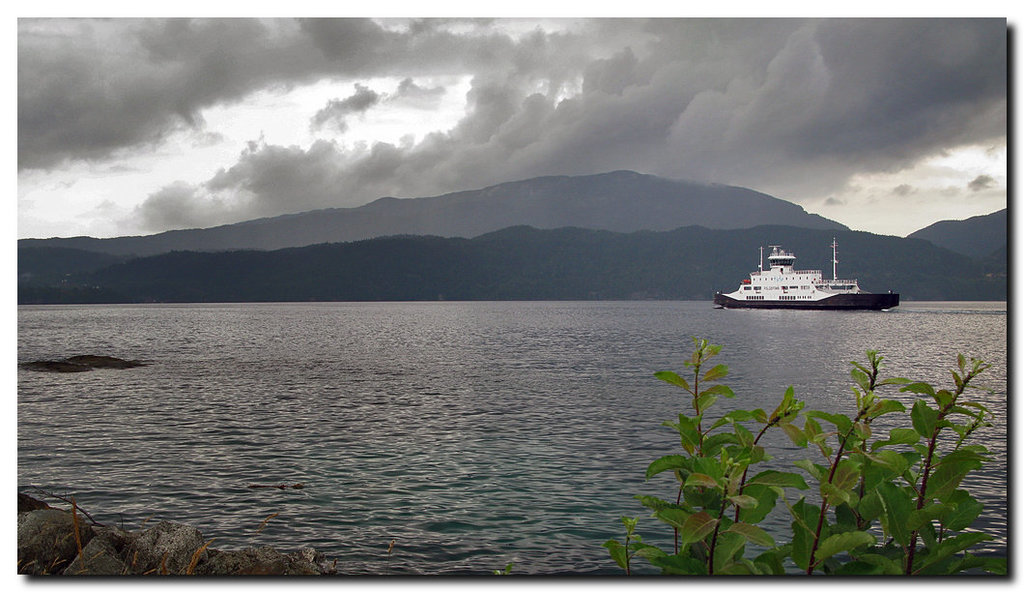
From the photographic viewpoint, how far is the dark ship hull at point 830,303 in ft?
209

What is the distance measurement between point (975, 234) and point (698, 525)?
7.73 metres

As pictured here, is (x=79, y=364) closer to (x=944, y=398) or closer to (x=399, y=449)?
(x=399, y=449)

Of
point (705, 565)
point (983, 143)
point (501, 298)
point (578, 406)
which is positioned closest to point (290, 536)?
point (705, 565)

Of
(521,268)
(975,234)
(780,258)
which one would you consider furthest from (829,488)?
(780,258)

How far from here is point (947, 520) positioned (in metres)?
2.48

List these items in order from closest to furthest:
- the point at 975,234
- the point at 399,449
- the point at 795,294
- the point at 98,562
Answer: the point at 98,562 < the point at 975,234 < the point at 399,449 < the point at 795,294

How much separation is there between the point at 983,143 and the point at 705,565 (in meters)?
6.46

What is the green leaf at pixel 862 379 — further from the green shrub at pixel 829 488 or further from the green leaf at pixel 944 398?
the green leaf at pixel 944 398

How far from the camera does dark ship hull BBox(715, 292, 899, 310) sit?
6382 cm

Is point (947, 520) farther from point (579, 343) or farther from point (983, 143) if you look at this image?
point (579, 343)

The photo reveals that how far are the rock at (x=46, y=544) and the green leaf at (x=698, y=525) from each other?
4.07m

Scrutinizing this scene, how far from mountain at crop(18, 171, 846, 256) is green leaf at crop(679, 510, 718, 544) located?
7204 millimetres

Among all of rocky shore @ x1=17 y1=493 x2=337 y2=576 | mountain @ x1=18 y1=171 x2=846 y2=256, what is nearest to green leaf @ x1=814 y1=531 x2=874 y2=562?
rocky shore @ x1=17 y1=493 x2=337 y2=576

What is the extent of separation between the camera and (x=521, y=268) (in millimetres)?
43188
